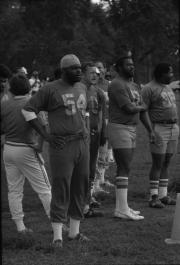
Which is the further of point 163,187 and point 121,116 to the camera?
point 163,187

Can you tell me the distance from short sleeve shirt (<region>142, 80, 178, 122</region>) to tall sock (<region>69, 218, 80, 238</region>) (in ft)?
8.11

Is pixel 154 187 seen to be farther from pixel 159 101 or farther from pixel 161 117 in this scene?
pixel 159 101

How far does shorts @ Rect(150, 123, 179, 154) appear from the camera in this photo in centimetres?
861

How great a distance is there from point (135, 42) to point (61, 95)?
6.97 metres

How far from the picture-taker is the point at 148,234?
6.98 m

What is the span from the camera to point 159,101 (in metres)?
8.55

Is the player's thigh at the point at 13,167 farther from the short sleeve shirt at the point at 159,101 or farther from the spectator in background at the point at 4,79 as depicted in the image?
the short sleeve shirt at the point at 159,101

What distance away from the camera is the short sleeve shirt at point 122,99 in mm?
7754

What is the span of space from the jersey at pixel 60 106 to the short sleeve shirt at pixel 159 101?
2.29 meters

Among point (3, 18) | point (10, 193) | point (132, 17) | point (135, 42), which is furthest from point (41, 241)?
point (3, 18)

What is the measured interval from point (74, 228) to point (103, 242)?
1.15 ft

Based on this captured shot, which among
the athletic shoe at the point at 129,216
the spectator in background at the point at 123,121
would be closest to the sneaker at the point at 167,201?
the spectator in background at the point at 123,121

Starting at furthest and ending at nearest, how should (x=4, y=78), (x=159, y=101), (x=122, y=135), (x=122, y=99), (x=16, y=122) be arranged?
(x=159, y=101) → (x=122, y=135) → (x=122, y=99) → (x=4, y=78) → (x=16, y=122)

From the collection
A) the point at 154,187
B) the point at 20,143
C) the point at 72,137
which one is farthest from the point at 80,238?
the point at 154,187
